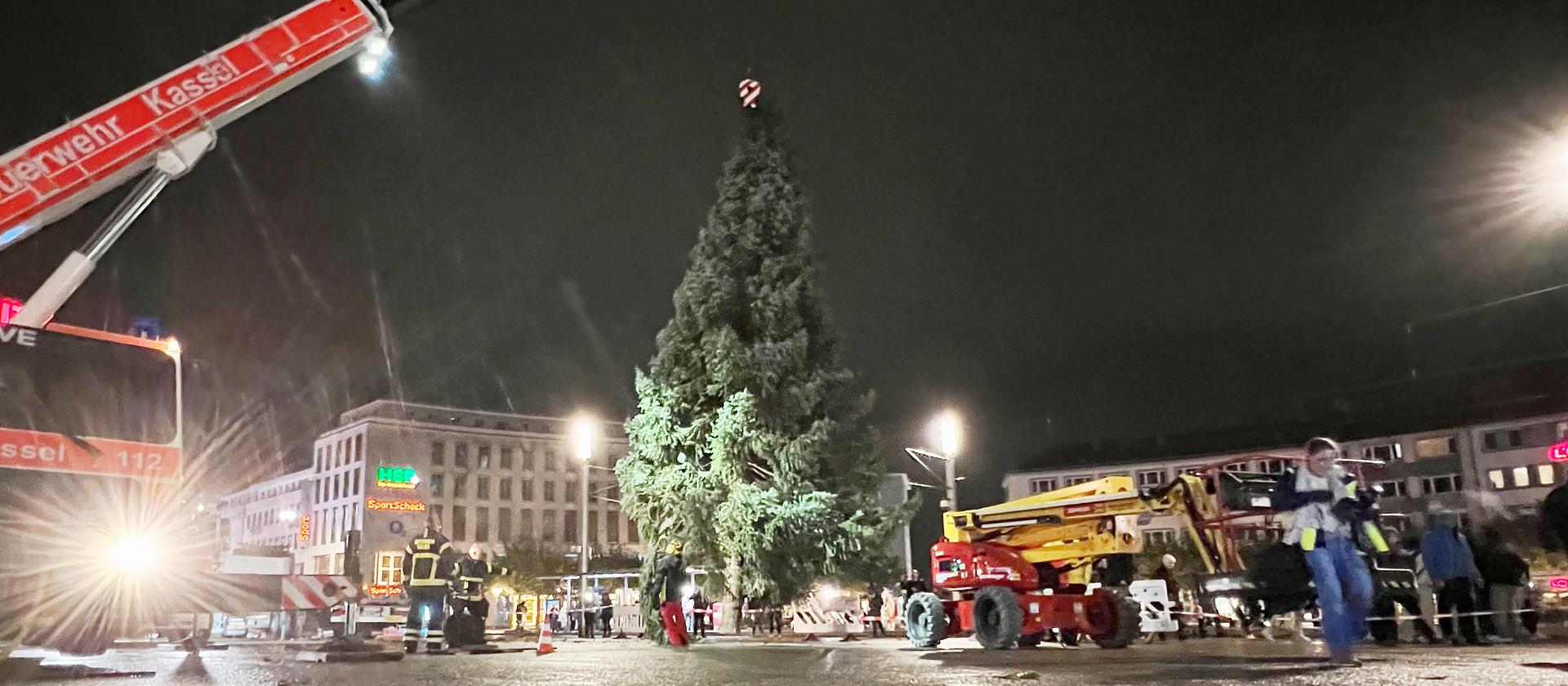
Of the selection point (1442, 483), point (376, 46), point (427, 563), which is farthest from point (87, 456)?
point (1442, 483)

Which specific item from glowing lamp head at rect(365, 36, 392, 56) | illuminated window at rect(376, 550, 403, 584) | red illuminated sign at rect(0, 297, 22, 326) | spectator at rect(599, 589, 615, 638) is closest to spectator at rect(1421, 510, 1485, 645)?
glowing lamp head at rect(365, 36, 392, 56)

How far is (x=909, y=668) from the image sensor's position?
9.04 metres

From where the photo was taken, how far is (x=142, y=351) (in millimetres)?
11508

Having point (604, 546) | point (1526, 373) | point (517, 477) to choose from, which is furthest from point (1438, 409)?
point (517, 477)

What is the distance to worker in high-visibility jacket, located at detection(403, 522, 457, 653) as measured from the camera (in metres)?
14.4

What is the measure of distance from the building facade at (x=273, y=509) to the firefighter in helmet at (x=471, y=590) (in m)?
82.4

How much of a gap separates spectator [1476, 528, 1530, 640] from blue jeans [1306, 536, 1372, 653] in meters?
5.16

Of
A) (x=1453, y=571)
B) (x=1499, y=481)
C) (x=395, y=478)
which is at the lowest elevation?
(x=1453, y=571)

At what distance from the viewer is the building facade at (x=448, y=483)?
83.5m

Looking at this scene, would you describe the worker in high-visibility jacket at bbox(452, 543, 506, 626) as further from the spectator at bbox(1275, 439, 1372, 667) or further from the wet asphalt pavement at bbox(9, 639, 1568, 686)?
the spectator at bbox(1275, 439, 1372, 667)

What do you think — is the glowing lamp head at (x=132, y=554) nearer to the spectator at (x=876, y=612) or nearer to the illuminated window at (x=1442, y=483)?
the spectator at (x=876, y=612)

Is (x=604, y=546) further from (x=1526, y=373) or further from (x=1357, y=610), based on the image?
(x=1357, y=610)

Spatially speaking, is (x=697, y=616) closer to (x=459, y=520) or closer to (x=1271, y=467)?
(x=1271, y=467)

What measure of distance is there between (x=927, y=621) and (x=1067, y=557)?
2.07 meters
